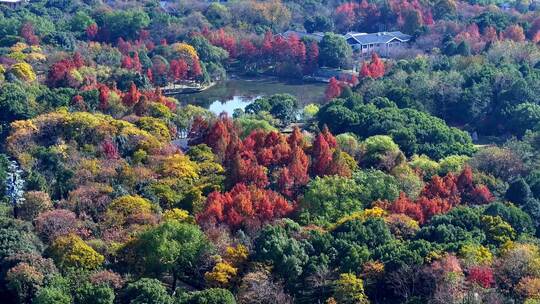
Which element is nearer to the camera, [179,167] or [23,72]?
[179,167]

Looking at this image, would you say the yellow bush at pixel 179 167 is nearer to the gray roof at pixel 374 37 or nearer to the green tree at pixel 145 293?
the green tree at pixel 145 293

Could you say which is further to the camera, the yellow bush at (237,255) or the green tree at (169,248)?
the green tree at (169,248)

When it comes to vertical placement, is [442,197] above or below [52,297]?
below

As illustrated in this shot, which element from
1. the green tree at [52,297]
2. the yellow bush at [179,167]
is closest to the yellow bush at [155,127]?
the yellow bush at [179,167]

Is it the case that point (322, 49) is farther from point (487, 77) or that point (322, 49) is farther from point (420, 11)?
point (487, 77)

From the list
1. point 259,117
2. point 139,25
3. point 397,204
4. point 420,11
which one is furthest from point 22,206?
point 420,11

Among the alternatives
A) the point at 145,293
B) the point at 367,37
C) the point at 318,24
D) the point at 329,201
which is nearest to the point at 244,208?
the point at 329,201

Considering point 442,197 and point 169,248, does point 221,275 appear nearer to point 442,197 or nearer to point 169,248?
point 169,248
